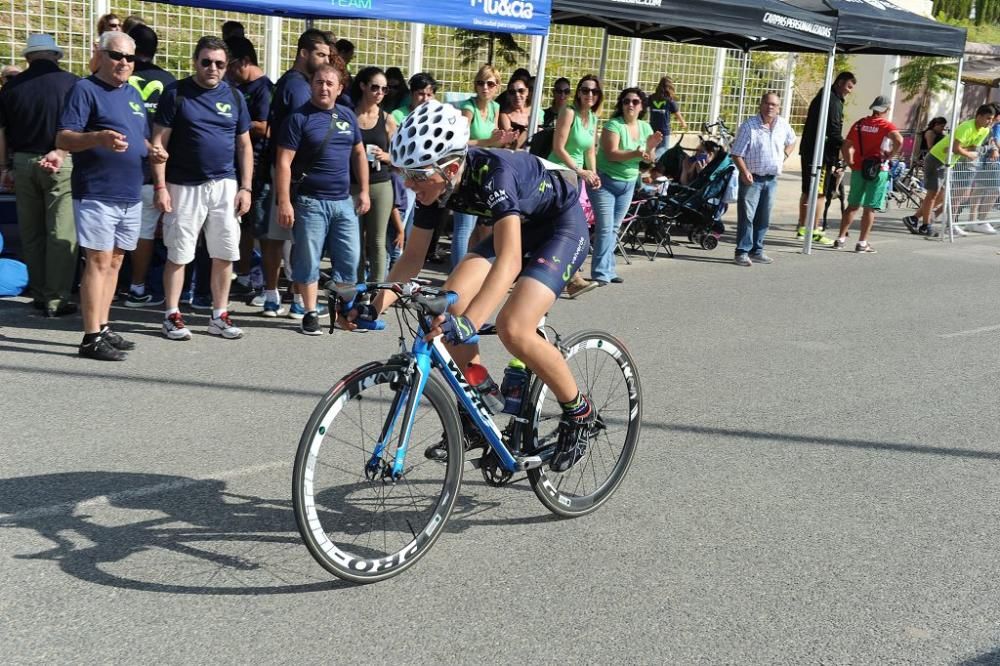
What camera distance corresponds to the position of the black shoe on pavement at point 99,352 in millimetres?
7094

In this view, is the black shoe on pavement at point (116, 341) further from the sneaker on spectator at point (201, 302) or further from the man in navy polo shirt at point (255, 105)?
the man in navy polo shirt at point (255, 105)

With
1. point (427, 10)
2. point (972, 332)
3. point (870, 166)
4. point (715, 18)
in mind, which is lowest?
point (972, 332)

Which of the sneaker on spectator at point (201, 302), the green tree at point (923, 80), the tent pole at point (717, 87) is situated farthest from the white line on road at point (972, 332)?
the green tree at point (923, 80)

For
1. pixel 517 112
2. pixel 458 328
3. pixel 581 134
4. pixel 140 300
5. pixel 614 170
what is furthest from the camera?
pixel 517 112

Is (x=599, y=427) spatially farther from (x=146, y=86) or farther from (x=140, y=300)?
(x=146, y=86)

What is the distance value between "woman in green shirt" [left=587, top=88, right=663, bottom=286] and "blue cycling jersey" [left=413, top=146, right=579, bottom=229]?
5.94 meters

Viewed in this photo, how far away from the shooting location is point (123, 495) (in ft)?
16.0

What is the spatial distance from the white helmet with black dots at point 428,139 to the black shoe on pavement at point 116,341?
12.1 ft

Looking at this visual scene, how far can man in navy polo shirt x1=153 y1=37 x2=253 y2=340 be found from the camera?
7.61m

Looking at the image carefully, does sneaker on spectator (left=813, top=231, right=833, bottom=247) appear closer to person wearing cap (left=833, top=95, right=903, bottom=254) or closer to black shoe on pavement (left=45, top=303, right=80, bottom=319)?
person wearing cap (left=833, top=95, right=903, bottom=254)

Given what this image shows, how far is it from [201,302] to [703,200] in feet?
21.4

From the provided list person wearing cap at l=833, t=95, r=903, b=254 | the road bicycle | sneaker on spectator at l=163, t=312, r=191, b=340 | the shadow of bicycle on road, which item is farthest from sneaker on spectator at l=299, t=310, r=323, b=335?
person wearing cap at l=833, t=95, r=903, b=254

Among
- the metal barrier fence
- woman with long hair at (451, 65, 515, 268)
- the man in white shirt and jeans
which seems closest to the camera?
woman with long hair at (451, 65, 515, 268)

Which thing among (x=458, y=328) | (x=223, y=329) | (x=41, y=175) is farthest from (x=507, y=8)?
(x=458, y=328)
